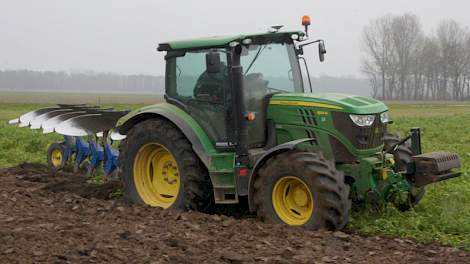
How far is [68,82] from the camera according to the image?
143000mm

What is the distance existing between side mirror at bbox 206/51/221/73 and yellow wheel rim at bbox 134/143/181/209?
1477 millimetres

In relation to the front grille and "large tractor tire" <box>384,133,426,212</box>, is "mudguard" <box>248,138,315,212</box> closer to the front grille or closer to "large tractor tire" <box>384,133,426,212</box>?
the front grille

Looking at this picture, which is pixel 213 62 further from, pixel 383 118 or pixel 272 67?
pixel 383 118

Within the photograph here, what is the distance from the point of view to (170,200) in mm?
8070

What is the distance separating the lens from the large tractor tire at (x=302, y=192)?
253 inches

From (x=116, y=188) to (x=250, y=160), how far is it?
275cm

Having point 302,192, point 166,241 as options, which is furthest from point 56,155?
point 166,241

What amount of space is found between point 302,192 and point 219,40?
2038 mm

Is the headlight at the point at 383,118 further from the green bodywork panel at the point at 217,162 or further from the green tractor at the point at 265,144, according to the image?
the green bodywork panel at the point at 217,162

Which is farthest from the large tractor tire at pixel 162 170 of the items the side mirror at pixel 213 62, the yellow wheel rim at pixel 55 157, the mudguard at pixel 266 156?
the yellow wheel rim at pixel 55 157

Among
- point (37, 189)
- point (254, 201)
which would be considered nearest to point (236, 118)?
point (254, 201)

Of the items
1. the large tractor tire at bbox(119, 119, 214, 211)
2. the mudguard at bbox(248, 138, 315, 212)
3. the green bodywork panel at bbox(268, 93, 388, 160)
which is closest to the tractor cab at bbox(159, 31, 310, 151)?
the green bodywork panel at bbox(268, 93, 388, 160)

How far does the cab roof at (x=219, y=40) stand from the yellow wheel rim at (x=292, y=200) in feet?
5.74

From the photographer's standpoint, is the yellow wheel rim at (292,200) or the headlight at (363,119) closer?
the yellow wheel rim at (292,200)
